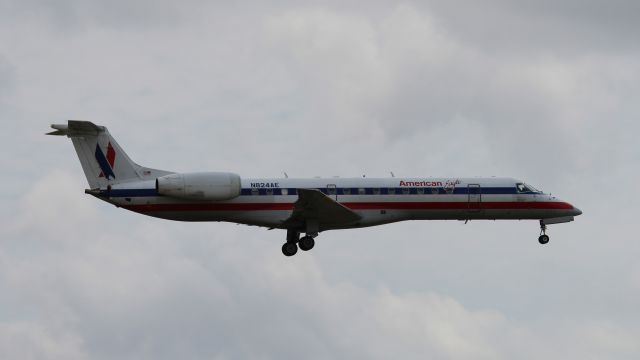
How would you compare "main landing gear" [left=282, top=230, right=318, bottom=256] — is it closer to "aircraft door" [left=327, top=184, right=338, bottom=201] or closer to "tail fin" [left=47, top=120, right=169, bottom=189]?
"aircraft door" [left=327, top=184, right=338, bottom=201]

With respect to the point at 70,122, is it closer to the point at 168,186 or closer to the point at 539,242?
the point at 168,186

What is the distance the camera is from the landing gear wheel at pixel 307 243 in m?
61.8

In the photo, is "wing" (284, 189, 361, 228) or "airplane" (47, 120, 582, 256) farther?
"airplane" (47, 120, 582, 256)

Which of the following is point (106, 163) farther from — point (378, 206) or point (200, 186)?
point (378, 206)

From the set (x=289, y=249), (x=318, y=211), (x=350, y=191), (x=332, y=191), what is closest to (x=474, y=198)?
(x=350, y=191)

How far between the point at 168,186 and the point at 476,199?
14.2m

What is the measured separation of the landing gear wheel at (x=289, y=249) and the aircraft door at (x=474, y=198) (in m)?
8.20

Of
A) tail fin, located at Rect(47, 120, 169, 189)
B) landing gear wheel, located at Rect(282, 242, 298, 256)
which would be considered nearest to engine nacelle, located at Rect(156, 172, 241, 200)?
tail fin, located at Rect(47, 120, 169, 189)

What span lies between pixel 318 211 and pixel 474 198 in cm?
775

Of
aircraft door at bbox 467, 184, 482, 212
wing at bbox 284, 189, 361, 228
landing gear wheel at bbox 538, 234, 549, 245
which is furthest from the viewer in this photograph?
landing gear wheel at bbox 538, 234, 549, 245

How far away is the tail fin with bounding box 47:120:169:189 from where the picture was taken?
200 feet

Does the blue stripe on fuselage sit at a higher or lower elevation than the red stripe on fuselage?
higher

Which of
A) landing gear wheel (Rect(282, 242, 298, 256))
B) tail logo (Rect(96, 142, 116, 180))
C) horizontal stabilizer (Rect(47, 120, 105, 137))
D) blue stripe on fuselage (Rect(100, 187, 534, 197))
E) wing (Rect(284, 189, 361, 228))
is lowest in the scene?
landing gear wheel (Rect(282, 242, 298, 256))

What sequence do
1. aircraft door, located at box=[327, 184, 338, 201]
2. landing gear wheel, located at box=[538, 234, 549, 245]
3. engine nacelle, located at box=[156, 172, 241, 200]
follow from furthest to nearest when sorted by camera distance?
landing gear wheel, located at box=[538, 234, 549, 245], aircraft door, located at box=[327, 184, 338, 201], engine nacelle, located at box=[156, 172, 241, 200]
